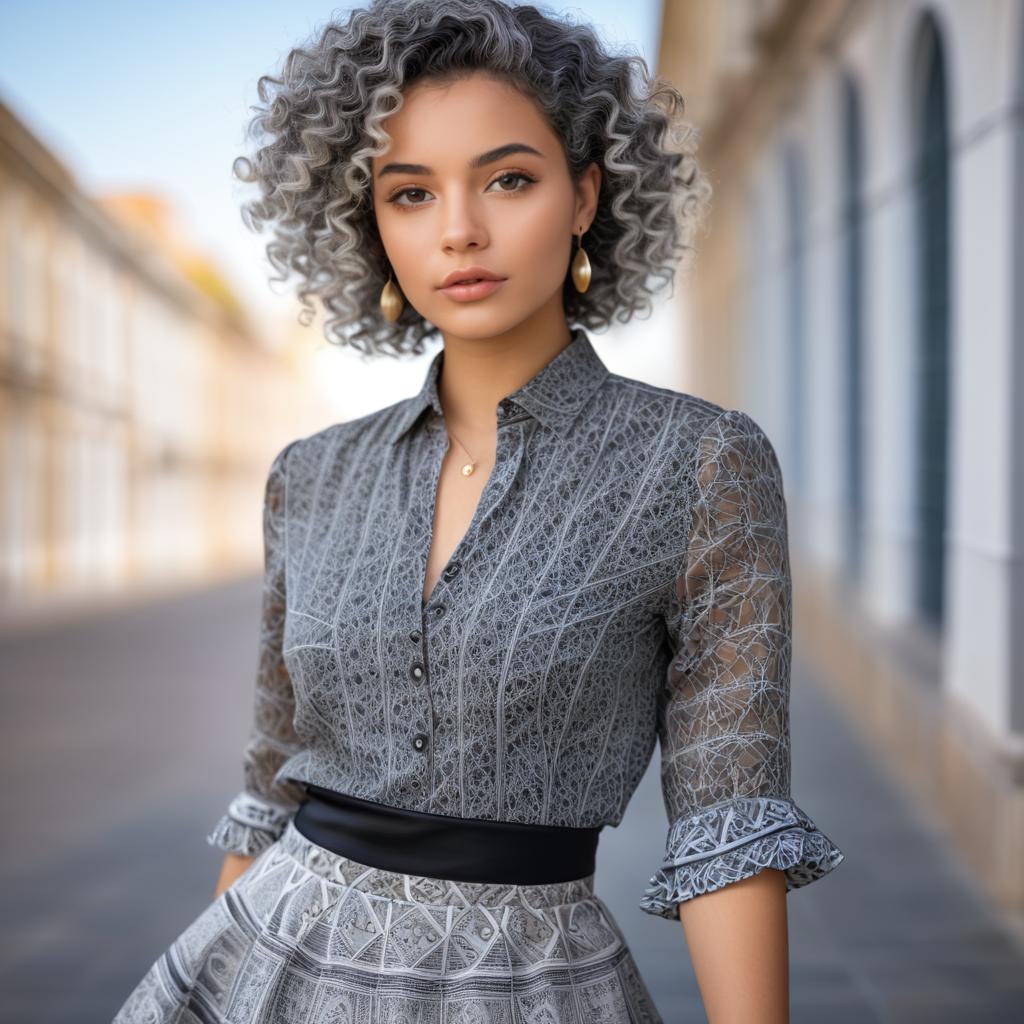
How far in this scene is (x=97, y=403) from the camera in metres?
24.8

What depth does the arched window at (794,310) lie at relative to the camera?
12.3 metres

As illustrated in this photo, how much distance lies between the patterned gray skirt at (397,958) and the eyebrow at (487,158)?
0.78 m

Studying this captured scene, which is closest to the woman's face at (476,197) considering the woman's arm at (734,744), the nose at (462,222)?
the nose at (462,222)

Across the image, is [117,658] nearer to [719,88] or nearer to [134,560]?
[719,88]

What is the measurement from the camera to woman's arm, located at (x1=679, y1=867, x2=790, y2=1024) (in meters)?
1.37

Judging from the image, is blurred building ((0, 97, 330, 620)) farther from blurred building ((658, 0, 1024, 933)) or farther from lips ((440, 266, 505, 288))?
lips ((440, 266, 505, 288))

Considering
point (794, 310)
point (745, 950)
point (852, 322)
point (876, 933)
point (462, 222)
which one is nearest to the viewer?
point (745, 950)

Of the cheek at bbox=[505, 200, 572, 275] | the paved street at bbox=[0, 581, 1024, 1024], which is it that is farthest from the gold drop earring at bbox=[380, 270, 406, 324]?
the paved street at bbox=[0, 581, 1024, 1024]

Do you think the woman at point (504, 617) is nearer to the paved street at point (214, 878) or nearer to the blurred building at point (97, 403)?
the paved street at point (214, 878)

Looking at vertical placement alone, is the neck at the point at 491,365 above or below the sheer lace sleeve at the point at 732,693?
above

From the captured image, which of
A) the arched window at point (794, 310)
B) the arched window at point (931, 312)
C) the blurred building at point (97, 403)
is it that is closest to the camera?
the arched window at point (931, 312)

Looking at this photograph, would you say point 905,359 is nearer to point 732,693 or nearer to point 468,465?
point 468,465

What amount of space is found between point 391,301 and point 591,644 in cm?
57

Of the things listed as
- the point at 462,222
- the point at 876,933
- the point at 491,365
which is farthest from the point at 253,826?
the point at 876,933
